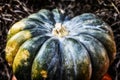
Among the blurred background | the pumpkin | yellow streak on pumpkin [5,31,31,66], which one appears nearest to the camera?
the pumpkin

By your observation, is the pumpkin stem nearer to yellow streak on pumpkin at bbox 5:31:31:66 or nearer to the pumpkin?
the pumpkin

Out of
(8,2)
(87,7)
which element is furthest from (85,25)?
(8,2)

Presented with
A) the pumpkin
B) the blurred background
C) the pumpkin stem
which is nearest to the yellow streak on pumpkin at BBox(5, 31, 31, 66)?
the pumpkin

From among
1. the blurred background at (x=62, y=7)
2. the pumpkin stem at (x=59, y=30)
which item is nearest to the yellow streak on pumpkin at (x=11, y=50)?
the pumpkin stem at (x=59, y=30)

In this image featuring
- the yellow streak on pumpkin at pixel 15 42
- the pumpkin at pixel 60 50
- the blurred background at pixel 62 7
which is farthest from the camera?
the blurred background at pixel 62 7

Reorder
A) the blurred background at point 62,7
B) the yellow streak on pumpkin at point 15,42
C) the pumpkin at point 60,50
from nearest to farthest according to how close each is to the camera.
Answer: the pumpkin at point 60,50
the yellow streak on pumpkin at point 15,42
the blurred background at point 62,7

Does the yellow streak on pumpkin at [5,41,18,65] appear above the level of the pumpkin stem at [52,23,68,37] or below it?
below

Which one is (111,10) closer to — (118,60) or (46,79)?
(118,60)

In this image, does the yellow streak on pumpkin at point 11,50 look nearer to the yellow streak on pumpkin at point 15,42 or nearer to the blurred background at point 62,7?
the yellow streak on pumpkin at point 15,42

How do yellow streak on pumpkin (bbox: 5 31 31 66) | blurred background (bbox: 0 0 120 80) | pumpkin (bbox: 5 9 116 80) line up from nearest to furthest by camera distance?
pumpkin (bbox: 5 9 116 80)
yellow streak on pumpkin (bbox: 5 31 31 66)
blurred background (bbox: 0 0 120 80)
